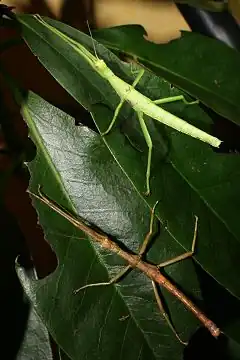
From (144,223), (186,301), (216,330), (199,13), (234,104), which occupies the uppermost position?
(199,13)

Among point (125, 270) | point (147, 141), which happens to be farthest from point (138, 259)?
point (147, 141)

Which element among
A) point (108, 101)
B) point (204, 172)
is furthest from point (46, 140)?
point (204, 172)

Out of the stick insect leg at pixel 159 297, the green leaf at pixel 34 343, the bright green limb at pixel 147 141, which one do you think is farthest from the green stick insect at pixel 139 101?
the green leaf at pixel 34 343

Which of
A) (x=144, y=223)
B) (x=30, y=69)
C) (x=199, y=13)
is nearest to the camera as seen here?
(x=144, y=223)

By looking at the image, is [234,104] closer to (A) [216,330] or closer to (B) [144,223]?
(B) [144,223]

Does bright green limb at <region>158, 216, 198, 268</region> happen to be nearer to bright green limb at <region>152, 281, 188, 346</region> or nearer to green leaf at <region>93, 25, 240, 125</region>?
bright green limb at <region>152, 281, 188, 346</region>

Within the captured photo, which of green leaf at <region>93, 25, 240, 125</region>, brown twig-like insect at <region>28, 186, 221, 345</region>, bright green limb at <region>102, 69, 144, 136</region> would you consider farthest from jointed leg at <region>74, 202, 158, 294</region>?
green leaf at <region>93, 25, 240, 125</region>

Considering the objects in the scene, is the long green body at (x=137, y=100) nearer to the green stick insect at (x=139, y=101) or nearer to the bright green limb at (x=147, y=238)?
the green stick insect at (x=139, y=101)

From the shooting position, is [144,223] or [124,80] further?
[124,80]

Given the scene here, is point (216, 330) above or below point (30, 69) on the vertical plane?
below
